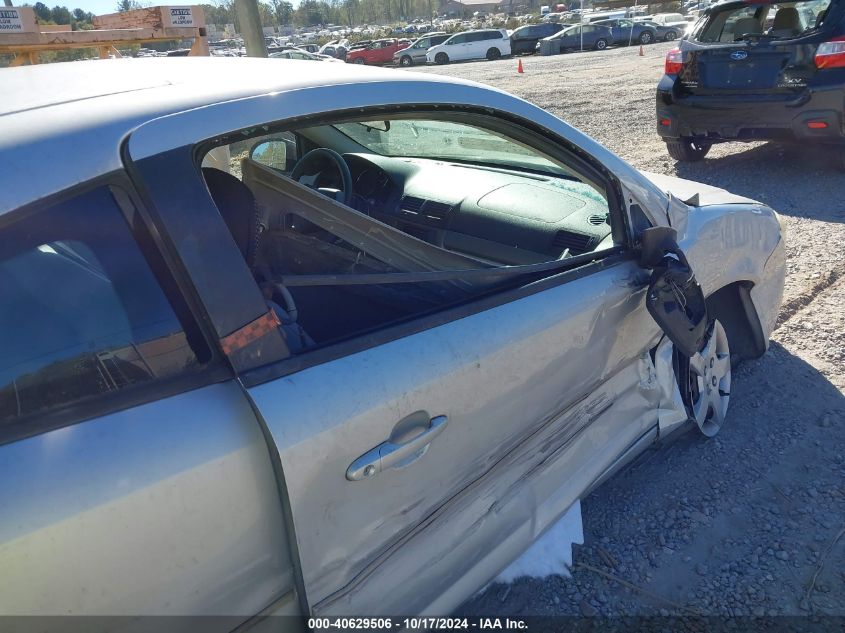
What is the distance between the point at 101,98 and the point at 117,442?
29.7 inches

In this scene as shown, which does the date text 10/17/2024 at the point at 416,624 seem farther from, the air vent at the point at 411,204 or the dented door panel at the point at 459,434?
the air vent at the point at 411,204

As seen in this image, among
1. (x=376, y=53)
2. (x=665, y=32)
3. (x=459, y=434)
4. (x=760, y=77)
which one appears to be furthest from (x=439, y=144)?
(x=376, y=53)

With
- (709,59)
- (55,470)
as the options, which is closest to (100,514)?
(55,470)

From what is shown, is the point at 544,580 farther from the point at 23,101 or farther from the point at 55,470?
the point at 23,101

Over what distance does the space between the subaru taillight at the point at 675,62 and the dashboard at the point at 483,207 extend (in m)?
4.85

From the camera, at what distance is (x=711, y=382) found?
9.66ft

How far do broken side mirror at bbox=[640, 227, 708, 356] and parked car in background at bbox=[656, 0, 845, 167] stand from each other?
16.7 ft

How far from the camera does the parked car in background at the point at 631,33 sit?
3128cm

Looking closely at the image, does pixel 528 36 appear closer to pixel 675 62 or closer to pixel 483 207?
pixel 675 62

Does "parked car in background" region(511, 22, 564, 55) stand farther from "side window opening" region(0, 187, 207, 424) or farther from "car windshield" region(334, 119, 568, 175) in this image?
"side window opening" region(0, 187, 207, 424)

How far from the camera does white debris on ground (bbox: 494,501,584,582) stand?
2.35m

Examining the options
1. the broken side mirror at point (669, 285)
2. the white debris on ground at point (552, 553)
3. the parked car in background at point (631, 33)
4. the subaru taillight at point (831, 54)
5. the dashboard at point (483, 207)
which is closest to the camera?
the broken side mirror at point (669, 285)

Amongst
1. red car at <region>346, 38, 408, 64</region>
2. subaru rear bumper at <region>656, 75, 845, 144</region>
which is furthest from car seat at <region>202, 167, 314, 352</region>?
red car at <region>346, 38, 408, 64</region>

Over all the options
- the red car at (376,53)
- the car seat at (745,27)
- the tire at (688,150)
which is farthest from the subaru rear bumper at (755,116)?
the red car at (376,53)
